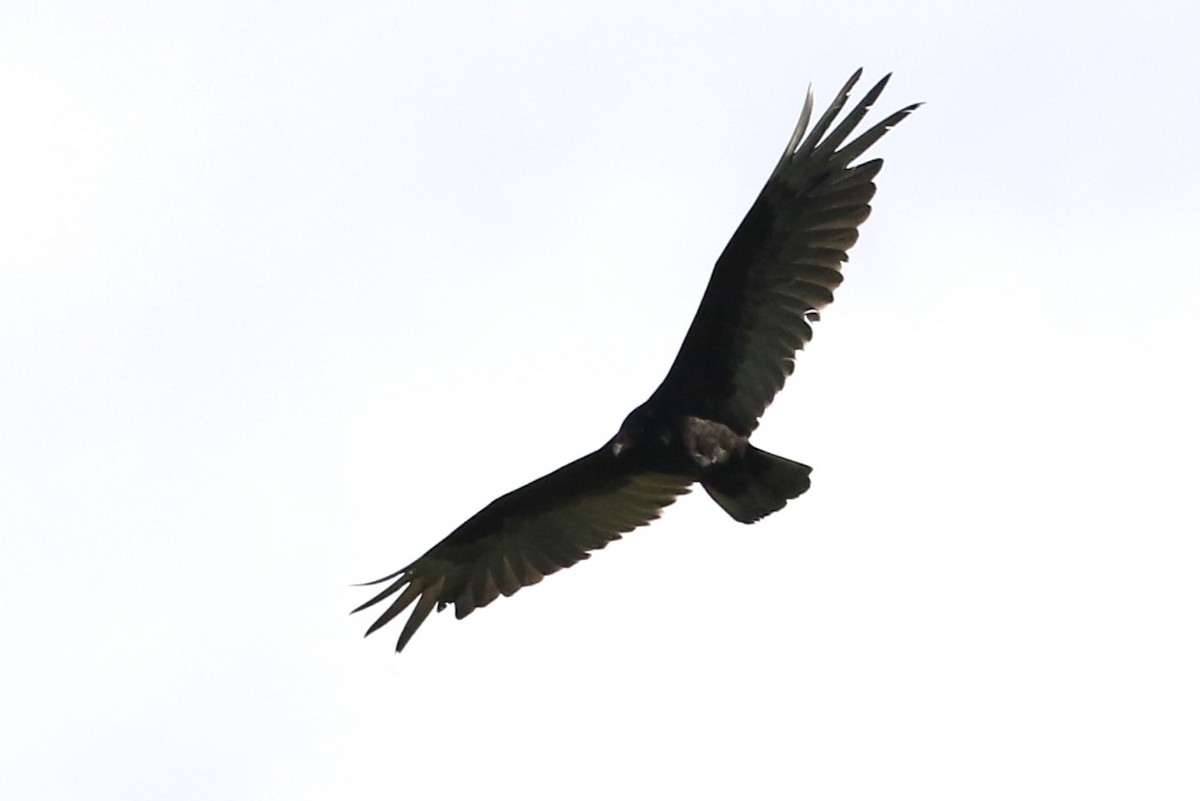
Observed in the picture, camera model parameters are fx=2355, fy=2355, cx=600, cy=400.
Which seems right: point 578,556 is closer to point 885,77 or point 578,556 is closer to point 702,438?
point 702,438

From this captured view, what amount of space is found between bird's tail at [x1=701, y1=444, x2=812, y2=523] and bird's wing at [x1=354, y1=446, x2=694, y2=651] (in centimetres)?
53

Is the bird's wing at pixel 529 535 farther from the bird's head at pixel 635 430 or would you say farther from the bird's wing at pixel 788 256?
the bird's wing at pixel 788 256

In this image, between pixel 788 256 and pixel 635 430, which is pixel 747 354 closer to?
pixel 788 256

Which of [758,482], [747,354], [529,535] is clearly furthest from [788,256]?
[529,535]

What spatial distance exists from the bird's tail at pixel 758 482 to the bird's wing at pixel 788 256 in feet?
1.25

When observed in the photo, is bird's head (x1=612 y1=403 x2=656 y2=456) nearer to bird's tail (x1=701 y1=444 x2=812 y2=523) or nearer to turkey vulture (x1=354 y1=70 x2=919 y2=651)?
turkey vulture (x1=354 y1=70 x2=919 y2=651)

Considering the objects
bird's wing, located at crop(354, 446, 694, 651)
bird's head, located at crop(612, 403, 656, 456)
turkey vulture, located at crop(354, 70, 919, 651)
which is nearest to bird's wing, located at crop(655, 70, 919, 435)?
turkey vulture, located at crop(354, 70, 919, 651)

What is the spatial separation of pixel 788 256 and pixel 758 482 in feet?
3.65

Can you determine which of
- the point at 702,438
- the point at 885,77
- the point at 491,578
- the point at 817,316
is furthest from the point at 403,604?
the point at 885,77

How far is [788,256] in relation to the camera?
1127 centimetres

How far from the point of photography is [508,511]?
1227 centimetres

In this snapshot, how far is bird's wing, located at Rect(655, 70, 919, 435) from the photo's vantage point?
1120 centimetres

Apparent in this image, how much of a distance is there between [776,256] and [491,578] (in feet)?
8.03

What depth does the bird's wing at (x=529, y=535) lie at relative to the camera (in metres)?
12.1
